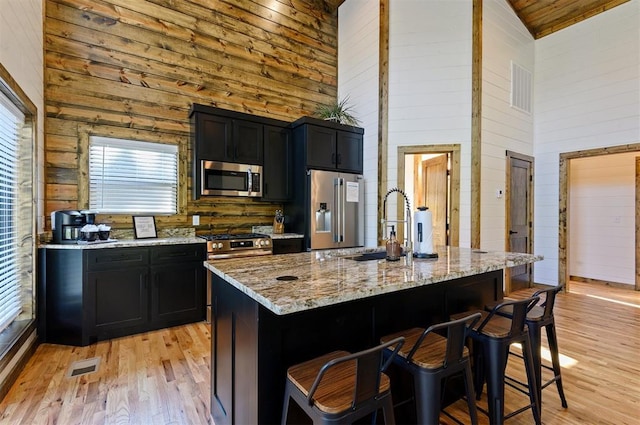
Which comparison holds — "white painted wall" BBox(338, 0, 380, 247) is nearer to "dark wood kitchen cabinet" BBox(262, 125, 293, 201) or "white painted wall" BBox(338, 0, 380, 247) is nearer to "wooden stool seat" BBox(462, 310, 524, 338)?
"dark wood kitchen cabinet" BBox(262, 125, 293, 201)

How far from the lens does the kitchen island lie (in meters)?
1.30

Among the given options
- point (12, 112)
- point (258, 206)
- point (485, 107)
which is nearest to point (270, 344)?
point (12, 112)

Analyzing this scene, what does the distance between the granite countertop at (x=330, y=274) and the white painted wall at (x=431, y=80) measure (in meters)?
2.55

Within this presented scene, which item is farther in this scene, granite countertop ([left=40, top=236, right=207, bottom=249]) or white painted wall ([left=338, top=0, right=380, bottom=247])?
white painted wall ([left=338, top=0, right=380, bottom=247])

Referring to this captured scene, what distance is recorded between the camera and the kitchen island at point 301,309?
4.26 feet

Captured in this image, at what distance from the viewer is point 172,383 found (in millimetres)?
2342

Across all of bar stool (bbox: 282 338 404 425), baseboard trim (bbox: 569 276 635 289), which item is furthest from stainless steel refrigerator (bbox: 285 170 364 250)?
baseboard trim (bbox: 569 276 635 289)

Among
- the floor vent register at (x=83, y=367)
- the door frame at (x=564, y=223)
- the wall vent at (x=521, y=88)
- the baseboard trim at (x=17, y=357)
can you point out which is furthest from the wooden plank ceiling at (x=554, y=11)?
the baseboard trim at (x=17, y=357)

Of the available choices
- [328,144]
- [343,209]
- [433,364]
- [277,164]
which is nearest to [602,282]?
[343,209]

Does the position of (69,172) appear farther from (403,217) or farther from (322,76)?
(403,217)

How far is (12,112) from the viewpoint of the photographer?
8.55 feet

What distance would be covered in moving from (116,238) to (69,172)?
85 centimetres

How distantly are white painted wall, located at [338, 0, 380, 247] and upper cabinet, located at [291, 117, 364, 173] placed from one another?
18 centimetres

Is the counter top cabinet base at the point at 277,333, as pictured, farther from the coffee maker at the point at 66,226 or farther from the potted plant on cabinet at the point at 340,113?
the potted plant on cabinet at the point at 340,113
